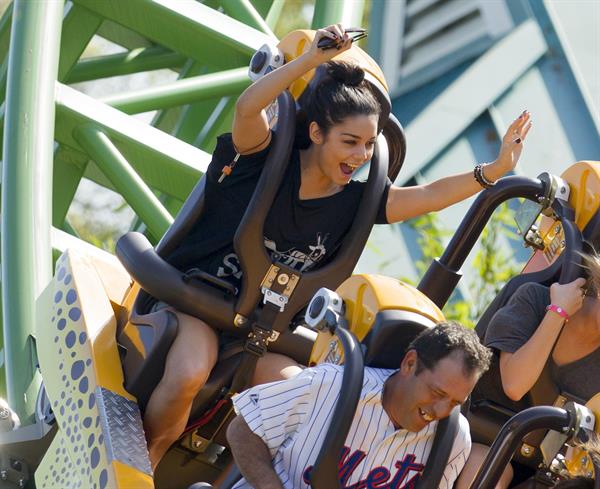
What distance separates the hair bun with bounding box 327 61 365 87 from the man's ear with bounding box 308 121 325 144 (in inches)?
3.8

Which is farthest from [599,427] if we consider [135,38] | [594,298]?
[135,38]

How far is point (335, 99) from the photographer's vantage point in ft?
8.16

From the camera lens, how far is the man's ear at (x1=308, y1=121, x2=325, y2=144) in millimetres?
2498

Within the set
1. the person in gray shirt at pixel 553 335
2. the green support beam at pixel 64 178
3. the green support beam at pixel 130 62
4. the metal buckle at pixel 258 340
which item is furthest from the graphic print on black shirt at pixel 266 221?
the green support beam at pixel 130 62

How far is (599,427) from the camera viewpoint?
2186 mm

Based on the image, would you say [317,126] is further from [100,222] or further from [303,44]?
[100,222]

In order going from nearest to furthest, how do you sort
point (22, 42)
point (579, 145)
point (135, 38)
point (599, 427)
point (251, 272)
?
point (599, 427), point (251, 272), point (22, 42), point (135, 38), point (579, 145)

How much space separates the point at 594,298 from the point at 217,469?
765 mm

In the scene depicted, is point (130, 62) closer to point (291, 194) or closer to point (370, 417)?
point (291, 194)

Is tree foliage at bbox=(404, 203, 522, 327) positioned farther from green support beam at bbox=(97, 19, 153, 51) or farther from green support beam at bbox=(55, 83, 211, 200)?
green support beam at bbox=(97, 19, 153, 51)

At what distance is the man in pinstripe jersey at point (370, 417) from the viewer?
2.03m

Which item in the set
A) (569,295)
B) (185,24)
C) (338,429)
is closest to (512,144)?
(569,295)

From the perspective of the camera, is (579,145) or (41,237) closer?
(41,237)


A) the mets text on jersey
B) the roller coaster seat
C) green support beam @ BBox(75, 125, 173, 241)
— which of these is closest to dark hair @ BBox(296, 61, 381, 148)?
the roller coaster seat
